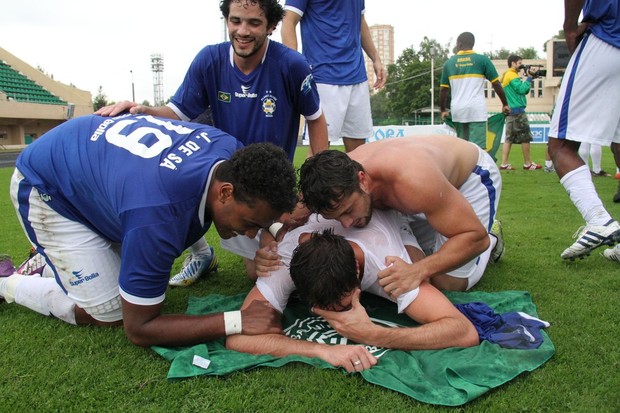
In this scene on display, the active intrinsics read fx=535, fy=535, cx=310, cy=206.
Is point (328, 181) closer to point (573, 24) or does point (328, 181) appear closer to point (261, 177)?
point (261, 177)

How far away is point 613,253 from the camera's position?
4.15 meters

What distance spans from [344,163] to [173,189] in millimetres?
939

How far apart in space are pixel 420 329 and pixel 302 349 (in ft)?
2.01

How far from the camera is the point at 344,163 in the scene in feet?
9.59

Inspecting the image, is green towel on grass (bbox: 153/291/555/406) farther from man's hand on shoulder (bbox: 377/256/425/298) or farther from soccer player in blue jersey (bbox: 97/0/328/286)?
soccer player in blue jersey (bbox: 97/0/328/286)

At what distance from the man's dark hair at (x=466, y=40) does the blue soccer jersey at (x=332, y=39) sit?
467 cm

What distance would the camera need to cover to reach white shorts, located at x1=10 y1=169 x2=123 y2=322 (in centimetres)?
307

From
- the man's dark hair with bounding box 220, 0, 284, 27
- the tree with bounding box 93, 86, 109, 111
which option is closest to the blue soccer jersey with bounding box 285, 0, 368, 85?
the man's dark hair with bounding box 220, 0, 284, 27

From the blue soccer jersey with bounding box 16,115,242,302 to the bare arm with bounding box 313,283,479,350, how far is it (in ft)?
2.95

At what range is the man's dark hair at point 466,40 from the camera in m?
9.09

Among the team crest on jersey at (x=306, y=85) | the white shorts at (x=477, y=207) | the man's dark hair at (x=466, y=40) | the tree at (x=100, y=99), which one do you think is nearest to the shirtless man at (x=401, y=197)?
the white shorts at (x=477, y=207)

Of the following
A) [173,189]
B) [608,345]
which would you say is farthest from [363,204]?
[608,345]

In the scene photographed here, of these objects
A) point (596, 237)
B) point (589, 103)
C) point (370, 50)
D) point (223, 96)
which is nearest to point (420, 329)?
point (596, 237)

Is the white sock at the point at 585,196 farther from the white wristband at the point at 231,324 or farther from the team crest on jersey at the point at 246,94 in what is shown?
the white wristband at the point at 231,324
